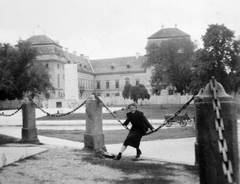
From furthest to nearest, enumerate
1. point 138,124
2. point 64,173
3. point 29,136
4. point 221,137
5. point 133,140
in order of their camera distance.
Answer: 1. point 29,136
2. point 138,124
3. point 133,140
4. point 64,173
5. point 221,137

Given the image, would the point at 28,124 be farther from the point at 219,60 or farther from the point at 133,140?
the point at 219,60

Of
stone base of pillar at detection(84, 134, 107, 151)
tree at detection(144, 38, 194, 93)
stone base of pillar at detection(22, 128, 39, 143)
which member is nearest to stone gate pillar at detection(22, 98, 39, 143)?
stone base of pillar at detection(22, 128, 39, 143)

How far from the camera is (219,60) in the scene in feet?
115

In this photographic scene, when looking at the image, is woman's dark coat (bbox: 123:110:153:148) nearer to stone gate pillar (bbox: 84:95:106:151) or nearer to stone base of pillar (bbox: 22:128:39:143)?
stone gate pillar (bbox: 84:95:106:151)

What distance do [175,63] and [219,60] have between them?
39.7 ft

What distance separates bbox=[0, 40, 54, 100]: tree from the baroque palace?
45.4 ft

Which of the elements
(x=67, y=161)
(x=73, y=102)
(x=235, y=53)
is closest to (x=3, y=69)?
(x=73, y=102)

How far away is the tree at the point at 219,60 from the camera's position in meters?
33.3

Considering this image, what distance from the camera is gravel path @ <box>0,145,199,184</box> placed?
4984mm

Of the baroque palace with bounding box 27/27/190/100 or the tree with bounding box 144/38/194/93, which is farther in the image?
the baroque palace with bounding box 27/27/190/100

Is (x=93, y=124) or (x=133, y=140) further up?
(x=93, y=124)

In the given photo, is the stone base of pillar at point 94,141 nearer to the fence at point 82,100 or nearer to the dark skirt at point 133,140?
the dark skirt at point 133,140

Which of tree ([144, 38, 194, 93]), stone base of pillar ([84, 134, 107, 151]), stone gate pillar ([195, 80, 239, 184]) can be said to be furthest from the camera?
tree ([144, 38, 194, 93])

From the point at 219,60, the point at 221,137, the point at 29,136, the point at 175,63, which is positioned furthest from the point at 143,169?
the point at 175,63
